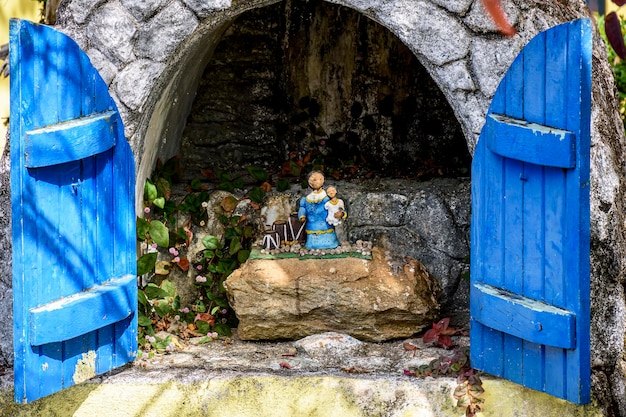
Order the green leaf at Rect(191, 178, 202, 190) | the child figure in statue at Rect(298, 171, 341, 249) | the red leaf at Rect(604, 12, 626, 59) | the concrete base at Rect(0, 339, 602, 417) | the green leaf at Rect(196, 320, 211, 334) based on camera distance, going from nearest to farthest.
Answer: the red leaf at Rect(604, 12, 626, 59) < the concrete base at Rect(0, 339, 602, 417) < the child figure in statue at Rect(298, 171, 341, 249) < the green leaf at Rect(196, 320, 211, 334) < the green leaf at Rect(191, 178, 202, 190)

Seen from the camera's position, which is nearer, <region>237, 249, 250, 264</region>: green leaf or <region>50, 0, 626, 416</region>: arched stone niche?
<region>50, 0, 626, 416</region>: arched stone niche

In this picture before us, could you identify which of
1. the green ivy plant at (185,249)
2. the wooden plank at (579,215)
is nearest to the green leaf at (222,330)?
the green ivy plant at (185,249)

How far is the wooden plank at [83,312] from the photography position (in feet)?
12.2

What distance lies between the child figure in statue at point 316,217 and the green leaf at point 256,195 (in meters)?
0.39

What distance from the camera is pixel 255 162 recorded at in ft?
19.4

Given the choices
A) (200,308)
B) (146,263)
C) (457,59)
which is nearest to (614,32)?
(457,59)

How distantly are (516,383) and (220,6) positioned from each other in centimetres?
199

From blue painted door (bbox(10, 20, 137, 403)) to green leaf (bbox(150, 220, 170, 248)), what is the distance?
684mm

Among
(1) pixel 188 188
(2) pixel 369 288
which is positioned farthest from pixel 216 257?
(2) pixel 369 288

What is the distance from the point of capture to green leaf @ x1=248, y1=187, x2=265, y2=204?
204 inches

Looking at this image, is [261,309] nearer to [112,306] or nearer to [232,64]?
[112,306]

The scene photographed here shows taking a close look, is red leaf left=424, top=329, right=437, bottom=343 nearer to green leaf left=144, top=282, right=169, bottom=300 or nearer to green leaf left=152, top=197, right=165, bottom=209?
→ green leaf left=144, top=282, right=169, bottom=300

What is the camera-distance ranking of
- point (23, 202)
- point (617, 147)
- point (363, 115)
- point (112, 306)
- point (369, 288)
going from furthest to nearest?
point (363, 115)
point (369, 288)
point (617, 147)
point (112, 306)
point (23, 202)

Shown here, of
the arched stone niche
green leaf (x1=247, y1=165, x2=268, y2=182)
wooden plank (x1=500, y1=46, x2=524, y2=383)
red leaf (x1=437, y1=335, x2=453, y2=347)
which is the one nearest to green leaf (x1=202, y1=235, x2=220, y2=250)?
green leaf (x1=247, y1=165, x2=268, y2=182)
